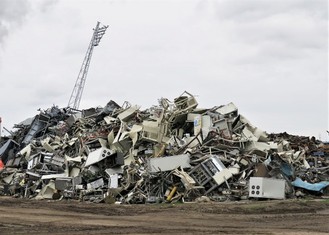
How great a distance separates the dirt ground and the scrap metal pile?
1.35 meters

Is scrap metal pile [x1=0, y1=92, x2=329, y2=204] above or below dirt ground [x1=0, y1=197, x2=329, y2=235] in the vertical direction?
above

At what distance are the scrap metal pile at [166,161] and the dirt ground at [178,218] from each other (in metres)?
1.35

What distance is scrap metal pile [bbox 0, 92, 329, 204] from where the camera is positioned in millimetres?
17359

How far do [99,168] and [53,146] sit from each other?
4.29 metres

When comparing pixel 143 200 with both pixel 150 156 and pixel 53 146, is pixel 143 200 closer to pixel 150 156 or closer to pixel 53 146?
pixel 150 156

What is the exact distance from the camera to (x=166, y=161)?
1795cm

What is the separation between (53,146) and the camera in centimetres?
2338

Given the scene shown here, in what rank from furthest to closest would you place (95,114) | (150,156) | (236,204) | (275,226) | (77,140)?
(95,114) < (77,140) < (150,156) < (236,204) < (275,226)

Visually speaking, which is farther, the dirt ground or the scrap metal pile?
the scrap metal pile

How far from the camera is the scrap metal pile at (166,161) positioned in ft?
57.0

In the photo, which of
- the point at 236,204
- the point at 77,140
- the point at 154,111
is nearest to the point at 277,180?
the point at 236,204

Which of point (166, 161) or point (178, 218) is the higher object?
point (166, 161)

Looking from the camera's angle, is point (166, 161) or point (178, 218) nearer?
point (178, 218)

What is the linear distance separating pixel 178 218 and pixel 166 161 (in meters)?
5.82
